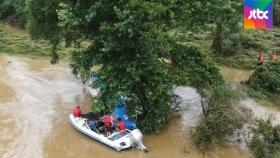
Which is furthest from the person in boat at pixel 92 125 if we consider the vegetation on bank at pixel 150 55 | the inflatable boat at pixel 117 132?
the vegetation on bank at pixel 150 55

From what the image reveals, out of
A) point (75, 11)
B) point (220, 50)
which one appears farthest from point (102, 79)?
point (220, 50)

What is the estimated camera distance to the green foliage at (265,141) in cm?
1742

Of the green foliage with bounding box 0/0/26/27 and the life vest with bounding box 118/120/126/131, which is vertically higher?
the green foliage with bounding box 0/0/26/27

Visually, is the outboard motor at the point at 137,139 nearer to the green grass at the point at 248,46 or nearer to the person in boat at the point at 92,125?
the person in boat at the point at 92,125

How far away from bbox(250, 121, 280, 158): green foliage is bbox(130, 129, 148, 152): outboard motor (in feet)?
14.9

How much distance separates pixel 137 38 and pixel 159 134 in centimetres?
488

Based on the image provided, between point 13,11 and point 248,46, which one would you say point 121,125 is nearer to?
point 248,46

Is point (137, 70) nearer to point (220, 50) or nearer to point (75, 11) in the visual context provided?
point (75, 11)

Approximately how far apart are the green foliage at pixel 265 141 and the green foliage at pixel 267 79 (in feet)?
22.8

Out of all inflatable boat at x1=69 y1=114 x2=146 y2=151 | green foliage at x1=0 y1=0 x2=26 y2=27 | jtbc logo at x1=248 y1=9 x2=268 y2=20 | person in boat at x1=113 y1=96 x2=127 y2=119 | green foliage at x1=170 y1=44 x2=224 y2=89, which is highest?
green foliage at x1=0 y1=0 x2=26 y2=27

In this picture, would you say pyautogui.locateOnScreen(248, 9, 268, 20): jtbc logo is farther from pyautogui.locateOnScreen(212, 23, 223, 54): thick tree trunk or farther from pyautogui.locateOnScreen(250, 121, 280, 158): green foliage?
pyautogui.locateOnScreen(212, 23, 223, 54): thick tree trunk

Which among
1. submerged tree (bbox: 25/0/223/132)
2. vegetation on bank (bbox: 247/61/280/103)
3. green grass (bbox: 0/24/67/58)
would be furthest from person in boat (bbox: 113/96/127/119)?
green grass (bbox: 0/24/67/58)

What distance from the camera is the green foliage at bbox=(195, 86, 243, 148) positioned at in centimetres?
1892

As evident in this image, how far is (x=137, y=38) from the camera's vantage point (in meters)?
18.4
